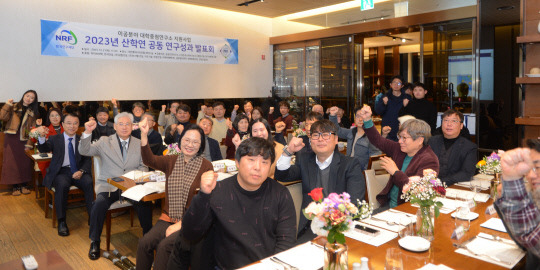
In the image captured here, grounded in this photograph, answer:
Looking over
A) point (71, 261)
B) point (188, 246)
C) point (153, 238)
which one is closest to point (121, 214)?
point (71, 261)

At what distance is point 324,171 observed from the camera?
3047 mm

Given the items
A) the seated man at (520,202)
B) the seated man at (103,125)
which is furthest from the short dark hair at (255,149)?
the seated man at (103,125)

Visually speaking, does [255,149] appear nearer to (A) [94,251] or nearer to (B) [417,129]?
(B) [417,129]

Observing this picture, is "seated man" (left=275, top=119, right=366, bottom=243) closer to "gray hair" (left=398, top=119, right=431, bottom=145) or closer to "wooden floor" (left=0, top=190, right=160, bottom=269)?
"gray hair" (left=398, top=119, right=431, bottom=145)

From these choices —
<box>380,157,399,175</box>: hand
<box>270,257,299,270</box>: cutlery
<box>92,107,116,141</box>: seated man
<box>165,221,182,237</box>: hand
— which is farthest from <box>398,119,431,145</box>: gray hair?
<box>92,107,116,141</box>: seated man

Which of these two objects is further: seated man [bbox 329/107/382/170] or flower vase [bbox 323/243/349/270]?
seated man [bbox 329/107/382/170]

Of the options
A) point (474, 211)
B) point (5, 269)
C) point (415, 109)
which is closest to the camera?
point (5, 269)

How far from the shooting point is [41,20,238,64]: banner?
7125 millimetres

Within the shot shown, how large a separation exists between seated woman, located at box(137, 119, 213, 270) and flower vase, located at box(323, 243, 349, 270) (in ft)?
4.97

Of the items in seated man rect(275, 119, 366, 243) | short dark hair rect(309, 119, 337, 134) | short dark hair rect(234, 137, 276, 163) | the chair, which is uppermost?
short dark hair rect(309, 119, 337, 134)

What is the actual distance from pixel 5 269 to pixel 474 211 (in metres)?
2.99

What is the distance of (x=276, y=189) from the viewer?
2414 mm

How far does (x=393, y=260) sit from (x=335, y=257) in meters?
0.33

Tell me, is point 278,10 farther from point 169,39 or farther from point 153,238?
point 153,238
